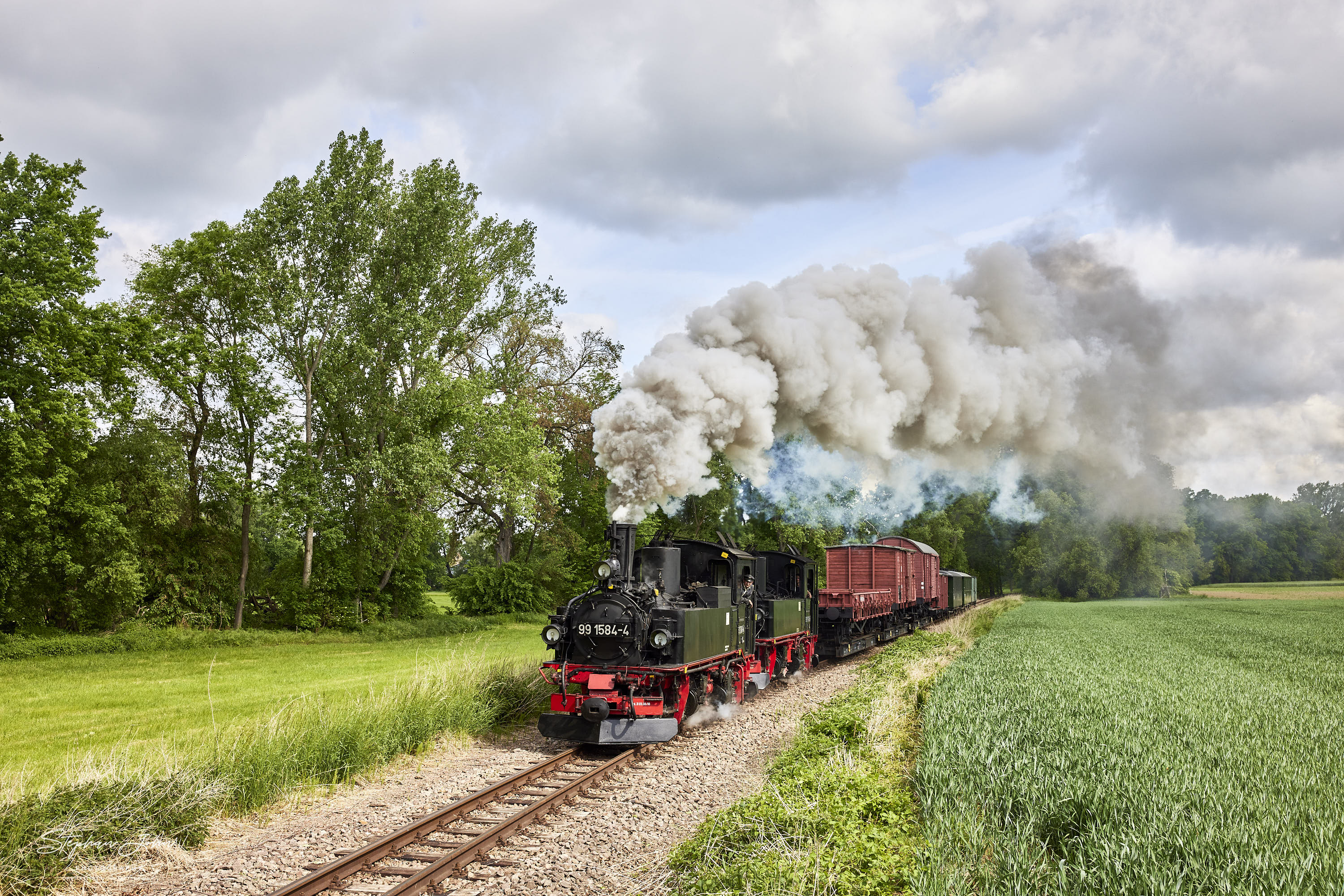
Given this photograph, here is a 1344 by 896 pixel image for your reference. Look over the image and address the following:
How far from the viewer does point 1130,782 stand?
636 centimetres

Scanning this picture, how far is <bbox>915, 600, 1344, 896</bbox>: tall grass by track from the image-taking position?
4.66 m

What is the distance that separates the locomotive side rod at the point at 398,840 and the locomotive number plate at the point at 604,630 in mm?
1711

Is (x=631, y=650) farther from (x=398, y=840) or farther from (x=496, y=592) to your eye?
(x=496, y=592)

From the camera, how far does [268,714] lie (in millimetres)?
12094

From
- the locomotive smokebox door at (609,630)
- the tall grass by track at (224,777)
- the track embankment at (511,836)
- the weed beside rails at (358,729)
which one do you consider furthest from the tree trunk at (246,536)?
the locomotive smokebox door at (609,630)

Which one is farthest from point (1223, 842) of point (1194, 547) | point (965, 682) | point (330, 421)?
point (1194, 547)

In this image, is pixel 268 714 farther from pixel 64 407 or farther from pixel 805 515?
pixel 805 515

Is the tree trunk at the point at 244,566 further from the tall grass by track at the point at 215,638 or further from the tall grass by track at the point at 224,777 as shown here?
the tall grass by track at the point at 224,777

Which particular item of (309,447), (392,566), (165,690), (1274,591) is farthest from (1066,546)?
(165,690)

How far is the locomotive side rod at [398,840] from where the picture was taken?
5.54 m

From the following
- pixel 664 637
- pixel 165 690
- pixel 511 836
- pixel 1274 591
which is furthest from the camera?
pixel 1274 591

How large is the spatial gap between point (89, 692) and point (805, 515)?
30660 mm

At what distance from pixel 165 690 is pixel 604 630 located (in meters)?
10.8

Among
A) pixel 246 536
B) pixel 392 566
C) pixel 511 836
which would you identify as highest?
pixel 246 536
